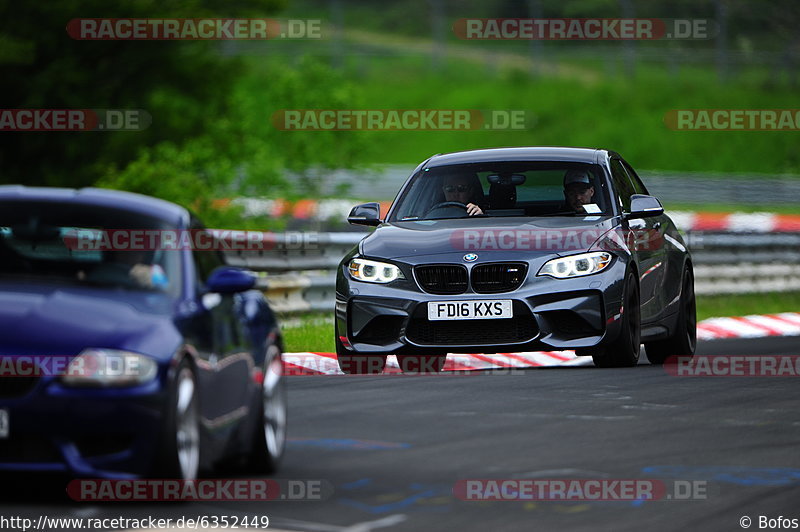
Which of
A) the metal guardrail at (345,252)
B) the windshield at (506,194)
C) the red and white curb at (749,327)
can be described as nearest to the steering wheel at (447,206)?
the windshield at (506,194)

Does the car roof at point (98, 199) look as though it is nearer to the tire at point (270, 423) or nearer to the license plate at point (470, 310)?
the tire at point (270, 423)

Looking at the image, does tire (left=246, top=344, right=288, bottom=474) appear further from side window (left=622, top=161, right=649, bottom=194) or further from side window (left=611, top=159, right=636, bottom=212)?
side window (left=622, top=161, right=649, bottom=194)

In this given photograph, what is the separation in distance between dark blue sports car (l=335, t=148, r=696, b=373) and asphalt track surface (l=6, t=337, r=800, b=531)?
1.03 feet

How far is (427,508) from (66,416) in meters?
1.53

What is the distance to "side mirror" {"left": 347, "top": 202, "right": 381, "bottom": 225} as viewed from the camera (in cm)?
1420

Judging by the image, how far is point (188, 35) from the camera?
4756cm

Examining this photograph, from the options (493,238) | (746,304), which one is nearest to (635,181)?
(493,238)

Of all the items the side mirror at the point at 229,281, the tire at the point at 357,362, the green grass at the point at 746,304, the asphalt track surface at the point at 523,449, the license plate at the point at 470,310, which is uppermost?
the side mirror at the point at 229,281

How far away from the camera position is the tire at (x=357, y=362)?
1340 cm

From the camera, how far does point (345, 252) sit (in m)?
19.5

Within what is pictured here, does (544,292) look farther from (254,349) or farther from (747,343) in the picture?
(747,343)

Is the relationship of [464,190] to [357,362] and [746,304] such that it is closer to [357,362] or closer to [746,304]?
[357,362]

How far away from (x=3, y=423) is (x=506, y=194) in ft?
24.7

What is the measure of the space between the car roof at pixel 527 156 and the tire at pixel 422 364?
4.99 feet
